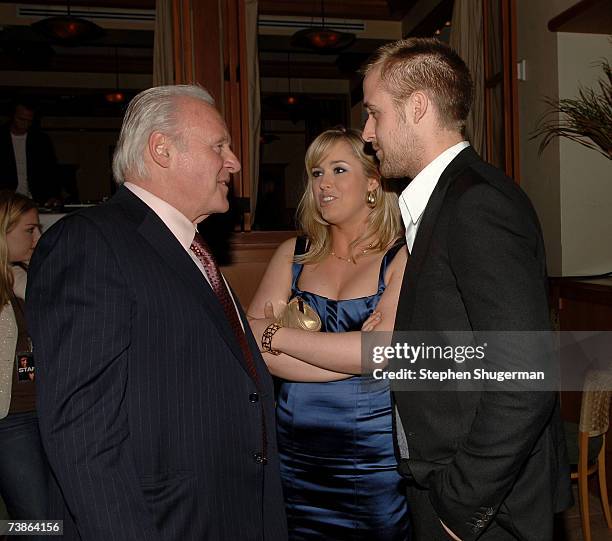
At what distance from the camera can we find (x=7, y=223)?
7.97 feet

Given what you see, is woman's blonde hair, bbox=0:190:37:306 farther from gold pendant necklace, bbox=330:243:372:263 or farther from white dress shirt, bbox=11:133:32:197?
white dress shirt, bbox=11:133:32:197

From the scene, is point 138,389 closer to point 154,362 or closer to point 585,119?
point 154,362

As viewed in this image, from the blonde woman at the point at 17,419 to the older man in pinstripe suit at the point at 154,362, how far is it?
1.04 metres

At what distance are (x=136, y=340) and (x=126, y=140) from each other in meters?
0.50

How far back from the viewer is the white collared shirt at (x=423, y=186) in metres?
1.32

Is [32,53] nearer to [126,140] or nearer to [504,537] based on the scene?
[126,140]

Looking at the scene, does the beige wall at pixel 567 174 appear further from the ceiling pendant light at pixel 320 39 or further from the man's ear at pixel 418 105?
the man's ear at pixel 418 105

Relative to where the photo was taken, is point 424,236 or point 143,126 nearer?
point 424,236

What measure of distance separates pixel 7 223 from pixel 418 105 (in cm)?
184

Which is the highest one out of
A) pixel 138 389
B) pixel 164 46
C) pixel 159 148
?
pixel 164 46

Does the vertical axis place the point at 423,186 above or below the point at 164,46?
below

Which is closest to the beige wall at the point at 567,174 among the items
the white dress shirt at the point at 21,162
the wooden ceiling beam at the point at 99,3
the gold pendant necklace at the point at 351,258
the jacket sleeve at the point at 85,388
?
the gold pendant necklace at the point at 351,258

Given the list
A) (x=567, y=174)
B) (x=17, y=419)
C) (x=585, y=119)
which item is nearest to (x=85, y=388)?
(x=17, y=419)

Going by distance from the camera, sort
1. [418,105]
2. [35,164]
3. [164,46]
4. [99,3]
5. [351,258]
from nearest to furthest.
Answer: [418,105] → [351,258] → [164,46] → [35,164] → [99,3]
